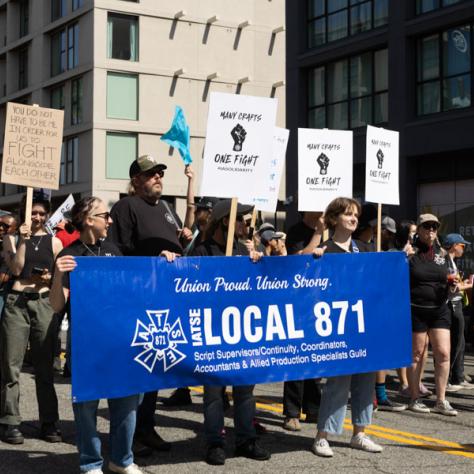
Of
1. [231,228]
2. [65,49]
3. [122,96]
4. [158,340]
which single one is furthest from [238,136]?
[65,49]

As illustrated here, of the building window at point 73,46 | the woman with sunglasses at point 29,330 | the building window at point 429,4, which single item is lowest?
the woman with sunglasses at point 29,330

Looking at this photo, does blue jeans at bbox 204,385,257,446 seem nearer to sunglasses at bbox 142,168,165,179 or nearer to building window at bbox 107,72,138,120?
sunglasses at bbox 142,168,165,179

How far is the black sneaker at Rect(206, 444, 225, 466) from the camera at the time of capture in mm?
6148

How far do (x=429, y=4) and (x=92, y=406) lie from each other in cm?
1898

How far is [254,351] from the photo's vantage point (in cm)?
626

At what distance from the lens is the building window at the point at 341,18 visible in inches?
939

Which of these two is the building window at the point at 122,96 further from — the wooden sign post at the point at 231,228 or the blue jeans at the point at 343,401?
the blue jeans at the point at 343,401

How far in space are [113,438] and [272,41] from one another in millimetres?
40483

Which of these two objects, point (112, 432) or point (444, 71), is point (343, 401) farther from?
point (444, 71)

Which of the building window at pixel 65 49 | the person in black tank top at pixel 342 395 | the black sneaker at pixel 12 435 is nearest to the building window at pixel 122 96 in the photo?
the building window at pixel 65 49

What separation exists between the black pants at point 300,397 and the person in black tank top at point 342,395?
82 cm

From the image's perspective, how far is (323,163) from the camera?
8.00 m

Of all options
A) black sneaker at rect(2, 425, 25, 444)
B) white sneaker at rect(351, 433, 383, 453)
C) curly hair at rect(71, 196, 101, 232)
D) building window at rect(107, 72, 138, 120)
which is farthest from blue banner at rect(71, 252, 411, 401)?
building window at rect(107, 72, 138, 120)

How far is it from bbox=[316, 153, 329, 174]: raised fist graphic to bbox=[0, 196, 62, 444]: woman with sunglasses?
257 centimetres
